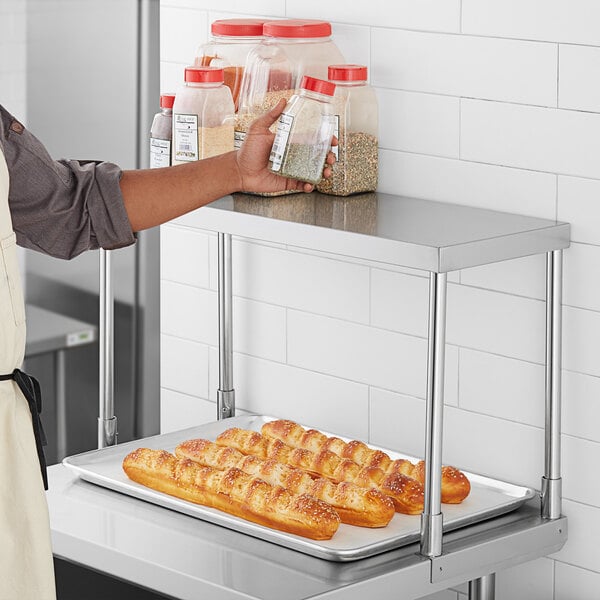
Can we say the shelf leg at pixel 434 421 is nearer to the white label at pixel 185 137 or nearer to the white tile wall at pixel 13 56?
the white label at pixel 185 137

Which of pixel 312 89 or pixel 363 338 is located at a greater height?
pixel 312 89

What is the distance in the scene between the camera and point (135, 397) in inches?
131

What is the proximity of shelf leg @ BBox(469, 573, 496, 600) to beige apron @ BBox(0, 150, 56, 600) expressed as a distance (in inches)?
25.4

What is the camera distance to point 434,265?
4.99 feet

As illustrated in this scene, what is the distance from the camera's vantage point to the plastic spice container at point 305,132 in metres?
1.72

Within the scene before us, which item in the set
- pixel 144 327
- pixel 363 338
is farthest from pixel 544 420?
pixel 144 327

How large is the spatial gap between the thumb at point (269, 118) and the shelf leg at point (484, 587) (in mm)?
695

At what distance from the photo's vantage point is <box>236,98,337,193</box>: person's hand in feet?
5.74

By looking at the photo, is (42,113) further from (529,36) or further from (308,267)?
(529,36)

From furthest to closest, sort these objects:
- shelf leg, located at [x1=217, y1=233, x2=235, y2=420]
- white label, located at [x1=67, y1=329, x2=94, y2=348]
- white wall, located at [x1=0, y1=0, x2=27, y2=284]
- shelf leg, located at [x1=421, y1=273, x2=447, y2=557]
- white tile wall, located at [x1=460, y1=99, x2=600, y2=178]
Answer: white label, located at [x1=67, y1=329, x2=94, y2=348] < white wall, located at [x1=0, y1=0, x2=27, y2=284] < shelf leg, located at [x1=217, y1=233, x2=235, y2=420] < white tile wall, located at [x1=460, y1=99, x2=600, y2=178] < shelf leg, located at [x1=421, y1=273, x2=447, y2=557]

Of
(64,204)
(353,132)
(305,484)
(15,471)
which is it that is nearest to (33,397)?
(15,471)

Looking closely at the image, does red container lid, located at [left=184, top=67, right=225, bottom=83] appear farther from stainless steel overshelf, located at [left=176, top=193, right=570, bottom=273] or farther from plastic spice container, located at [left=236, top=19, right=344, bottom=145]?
stainless steel overshelf, located at [left=176, top=193, right=570, bottom=273]

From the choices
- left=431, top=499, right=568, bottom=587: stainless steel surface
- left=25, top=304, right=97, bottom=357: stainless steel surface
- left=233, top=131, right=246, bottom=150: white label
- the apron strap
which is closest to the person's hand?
left=233, top=131, right=246, bottom=150: white label

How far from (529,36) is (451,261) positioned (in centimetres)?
38
